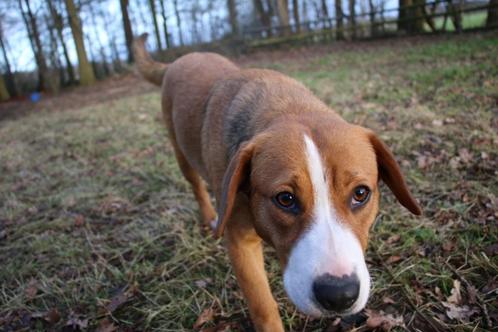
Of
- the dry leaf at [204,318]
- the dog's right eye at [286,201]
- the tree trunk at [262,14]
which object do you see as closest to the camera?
the dog's right eye at [286,201]

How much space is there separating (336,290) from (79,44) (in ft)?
80.4

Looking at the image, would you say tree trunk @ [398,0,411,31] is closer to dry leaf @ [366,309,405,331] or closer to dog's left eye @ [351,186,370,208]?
dry leaf @ [366,309,405,331]

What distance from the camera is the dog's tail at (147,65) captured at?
577 cm

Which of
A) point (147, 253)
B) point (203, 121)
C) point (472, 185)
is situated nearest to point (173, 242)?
point (147, 253)

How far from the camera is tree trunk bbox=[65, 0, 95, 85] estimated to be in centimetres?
2230

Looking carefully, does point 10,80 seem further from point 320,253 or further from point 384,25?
point 320,253

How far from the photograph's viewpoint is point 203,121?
3855 millimetres

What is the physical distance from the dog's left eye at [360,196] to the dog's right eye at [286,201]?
36 centimetres

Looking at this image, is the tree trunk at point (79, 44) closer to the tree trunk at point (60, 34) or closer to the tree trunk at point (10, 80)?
the tree trunk at point (60, 34)

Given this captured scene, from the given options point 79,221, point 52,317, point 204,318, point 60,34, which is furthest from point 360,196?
point 60,34

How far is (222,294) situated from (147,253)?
1242 millimetres

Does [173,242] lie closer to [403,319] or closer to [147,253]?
[147,253]

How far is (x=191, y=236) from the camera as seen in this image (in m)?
4.65

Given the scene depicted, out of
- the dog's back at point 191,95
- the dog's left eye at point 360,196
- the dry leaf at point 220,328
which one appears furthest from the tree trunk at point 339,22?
the dog's left eye at point 360,196
